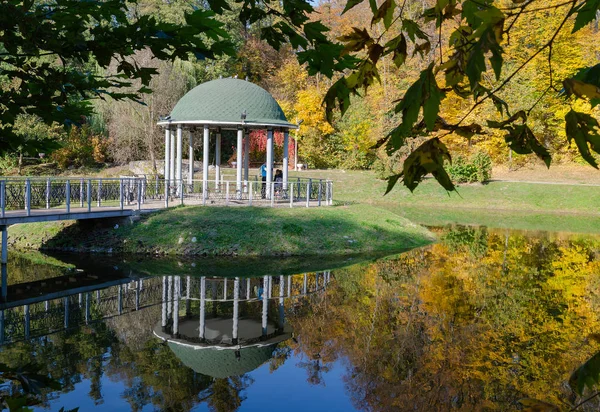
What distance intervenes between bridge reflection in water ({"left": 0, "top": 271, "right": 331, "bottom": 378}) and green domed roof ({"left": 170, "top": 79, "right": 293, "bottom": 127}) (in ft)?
26.3

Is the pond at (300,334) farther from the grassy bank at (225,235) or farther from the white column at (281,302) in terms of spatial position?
the grassy bank at (225,235)

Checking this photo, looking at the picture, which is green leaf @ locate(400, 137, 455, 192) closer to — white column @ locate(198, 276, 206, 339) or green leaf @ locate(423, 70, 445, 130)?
green leaf @ locate(423, 70, 445, 130)

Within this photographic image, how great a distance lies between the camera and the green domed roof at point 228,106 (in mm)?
19719

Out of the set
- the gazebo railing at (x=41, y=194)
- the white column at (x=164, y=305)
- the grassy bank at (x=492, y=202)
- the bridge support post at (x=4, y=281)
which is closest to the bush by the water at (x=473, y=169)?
the grassy bank at (x=492, y=202)

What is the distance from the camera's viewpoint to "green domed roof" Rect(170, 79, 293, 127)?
1972 centimetres

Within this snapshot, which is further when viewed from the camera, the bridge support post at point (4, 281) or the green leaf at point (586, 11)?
the bridge support post at point (4, 281)

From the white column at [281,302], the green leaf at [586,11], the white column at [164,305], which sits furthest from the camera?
the white column at [281,302]

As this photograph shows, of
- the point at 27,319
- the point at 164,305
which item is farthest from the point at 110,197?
the point at 27,319

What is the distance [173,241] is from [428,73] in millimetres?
14581

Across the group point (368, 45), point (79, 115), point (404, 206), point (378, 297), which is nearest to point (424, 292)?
point (378, 297)

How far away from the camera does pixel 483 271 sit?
14.5 meters

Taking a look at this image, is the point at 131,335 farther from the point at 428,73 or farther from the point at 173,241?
the point at 428,73

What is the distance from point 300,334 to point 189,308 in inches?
94.1

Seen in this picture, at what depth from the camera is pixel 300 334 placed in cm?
943
